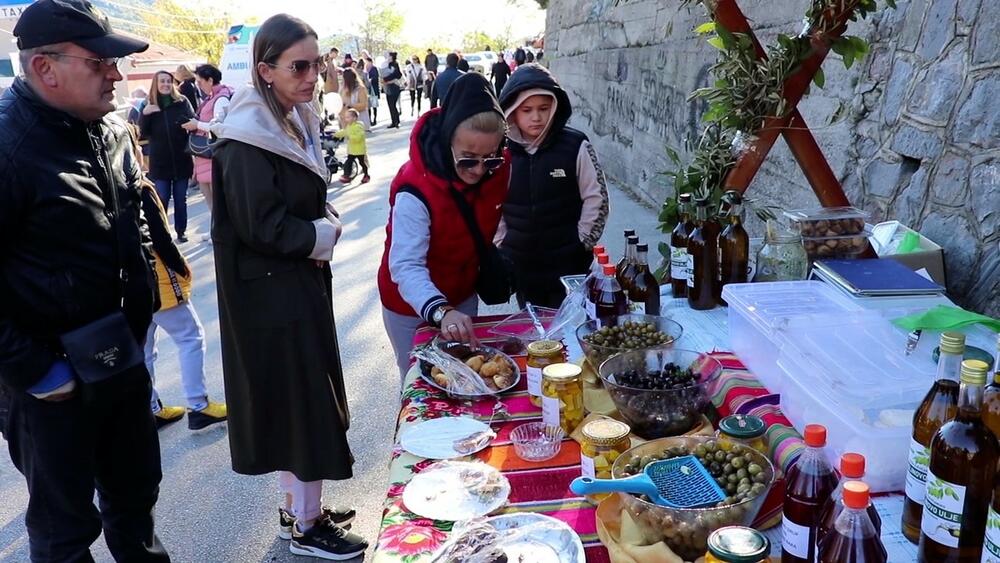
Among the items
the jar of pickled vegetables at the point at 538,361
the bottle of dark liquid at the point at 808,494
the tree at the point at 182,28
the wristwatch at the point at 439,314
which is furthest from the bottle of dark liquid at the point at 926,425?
the tree at the point at 182,28

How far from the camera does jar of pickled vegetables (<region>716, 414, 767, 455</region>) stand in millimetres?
1600

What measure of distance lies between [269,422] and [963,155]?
2.77 meters

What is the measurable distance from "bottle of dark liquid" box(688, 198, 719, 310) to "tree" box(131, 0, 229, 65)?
36.7 m

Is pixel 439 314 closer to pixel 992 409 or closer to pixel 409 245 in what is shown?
pixel 409 245

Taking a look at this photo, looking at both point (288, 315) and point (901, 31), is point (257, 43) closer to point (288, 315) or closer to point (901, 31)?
point (288, 315)

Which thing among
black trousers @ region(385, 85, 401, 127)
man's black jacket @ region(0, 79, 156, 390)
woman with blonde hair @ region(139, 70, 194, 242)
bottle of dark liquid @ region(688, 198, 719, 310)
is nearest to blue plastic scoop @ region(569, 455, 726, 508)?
bottle of dark liquid @ region(688, 198, 719, 310)

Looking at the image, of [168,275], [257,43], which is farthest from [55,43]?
[168,275]

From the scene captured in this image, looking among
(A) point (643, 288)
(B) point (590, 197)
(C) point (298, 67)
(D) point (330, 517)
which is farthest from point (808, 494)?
(B) point (590, 197)

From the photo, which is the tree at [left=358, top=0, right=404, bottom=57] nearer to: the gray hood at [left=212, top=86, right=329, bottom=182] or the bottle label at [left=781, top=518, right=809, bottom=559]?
the gray hood at [left=212, top=86, right=329, bottom=182]

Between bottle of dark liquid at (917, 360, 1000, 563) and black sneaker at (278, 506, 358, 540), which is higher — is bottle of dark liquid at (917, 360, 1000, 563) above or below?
above

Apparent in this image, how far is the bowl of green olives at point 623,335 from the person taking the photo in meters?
2.14

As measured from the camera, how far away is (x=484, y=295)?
3039 millimetres

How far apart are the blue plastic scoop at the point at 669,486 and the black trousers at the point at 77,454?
5.65 ft

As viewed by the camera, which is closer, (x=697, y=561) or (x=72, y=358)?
(x=697, y=561)
